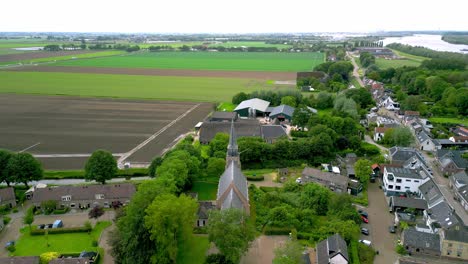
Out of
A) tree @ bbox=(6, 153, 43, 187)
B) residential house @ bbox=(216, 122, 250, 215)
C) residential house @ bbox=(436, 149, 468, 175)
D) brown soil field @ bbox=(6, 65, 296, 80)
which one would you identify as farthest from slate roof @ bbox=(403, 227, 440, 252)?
brown soil field @ bbox=(6, 65, 296, 80)

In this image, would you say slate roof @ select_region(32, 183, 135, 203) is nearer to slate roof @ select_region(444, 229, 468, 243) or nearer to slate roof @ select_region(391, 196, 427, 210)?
slate roof @ select_region(391, 196, 427, 210)

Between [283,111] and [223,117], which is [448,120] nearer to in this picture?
[283,111]

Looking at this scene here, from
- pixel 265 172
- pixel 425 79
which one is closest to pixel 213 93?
pixel 265 172

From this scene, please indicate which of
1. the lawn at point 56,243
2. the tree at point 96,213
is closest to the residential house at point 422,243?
the lawn at point 56,243

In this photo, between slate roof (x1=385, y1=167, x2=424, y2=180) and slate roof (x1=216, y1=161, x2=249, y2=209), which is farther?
slate roof (x1=385, y1=167, x2=424, y2=180)

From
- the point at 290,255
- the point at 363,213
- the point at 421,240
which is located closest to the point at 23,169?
the point at 290,255

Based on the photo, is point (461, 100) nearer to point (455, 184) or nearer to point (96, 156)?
point (455, 184)

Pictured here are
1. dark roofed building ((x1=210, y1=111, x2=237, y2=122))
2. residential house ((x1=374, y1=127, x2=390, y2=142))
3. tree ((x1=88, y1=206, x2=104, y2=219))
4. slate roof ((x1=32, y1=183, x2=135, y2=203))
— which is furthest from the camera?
dark roofed building ((x1=210, y1=111, x2=237, y2=122))
